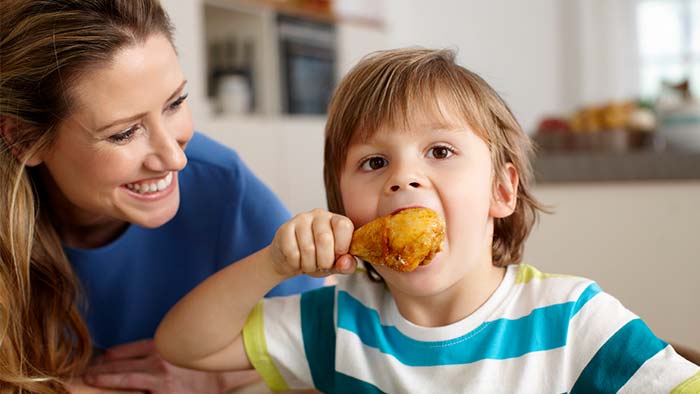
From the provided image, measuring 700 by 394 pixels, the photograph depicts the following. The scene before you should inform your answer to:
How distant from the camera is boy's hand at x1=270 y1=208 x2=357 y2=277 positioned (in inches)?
36.7

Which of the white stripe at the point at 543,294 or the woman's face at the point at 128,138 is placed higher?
the woman's face at the point at 128,138

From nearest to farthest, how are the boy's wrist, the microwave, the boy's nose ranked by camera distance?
1. the boy's nose
2. the boy's wrist
3. the microwave

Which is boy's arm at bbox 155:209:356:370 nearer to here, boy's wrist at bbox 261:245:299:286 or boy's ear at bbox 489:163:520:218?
boy's wrist at bbox 261:245:299:286

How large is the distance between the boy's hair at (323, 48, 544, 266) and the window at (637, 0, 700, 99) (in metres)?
6.49

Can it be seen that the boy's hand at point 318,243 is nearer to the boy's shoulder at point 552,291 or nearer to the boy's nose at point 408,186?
the boy's nose at point 408,186

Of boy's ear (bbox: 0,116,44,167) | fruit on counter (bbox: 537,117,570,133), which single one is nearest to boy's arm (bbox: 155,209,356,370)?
boy's ear (bbox: 0,116,44,167)

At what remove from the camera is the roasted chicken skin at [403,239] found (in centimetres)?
86

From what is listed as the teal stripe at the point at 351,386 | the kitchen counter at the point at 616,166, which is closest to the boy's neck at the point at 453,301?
the teal stripe at the point at 351,386

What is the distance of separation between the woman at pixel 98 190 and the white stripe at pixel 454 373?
0.31 m

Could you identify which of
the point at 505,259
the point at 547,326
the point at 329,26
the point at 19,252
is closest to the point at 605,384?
the point at 547,326

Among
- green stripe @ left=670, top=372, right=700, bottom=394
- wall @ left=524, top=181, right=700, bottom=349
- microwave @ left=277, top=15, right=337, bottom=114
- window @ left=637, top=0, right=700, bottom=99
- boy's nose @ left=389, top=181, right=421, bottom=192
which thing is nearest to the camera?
green stripe @ left=670, top=372, right=700, bottom=394

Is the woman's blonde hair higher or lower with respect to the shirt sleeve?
higher

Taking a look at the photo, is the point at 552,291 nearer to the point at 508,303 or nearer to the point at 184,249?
the point at 508,303

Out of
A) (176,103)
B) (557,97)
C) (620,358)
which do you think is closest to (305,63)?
(176,103)
